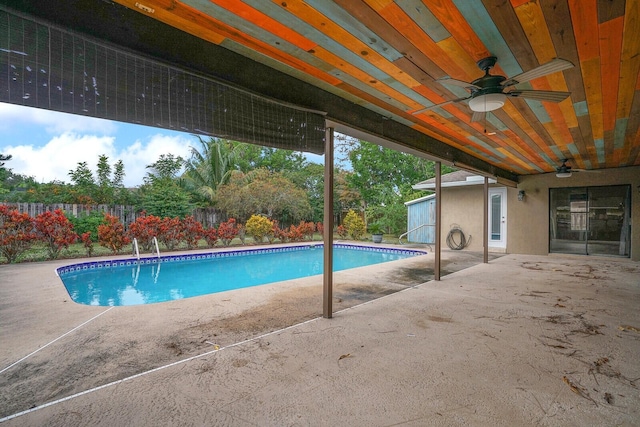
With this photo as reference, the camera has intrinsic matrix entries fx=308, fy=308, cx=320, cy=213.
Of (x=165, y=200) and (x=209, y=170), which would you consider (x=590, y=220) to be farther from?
(x=209, y=170)

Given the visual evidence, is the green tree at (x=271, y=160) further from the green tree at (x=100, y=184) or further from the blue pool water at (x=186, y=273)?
the blue pool water at (x=186, y=273)

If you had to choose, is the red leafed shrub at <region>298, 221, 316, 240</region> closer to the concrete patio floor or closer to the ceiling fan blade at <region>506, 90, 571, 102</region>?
the concrete patio floor

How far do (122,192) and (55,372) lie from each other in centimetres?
1126

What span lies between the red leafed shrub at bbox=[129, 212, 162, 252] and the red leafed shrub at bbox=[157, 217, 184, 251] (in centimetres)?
14

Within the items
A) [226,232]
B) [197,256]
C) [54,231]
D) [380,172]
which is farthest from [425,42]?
[380,172]

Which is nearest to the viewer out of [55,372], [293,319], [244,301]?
[55,372]

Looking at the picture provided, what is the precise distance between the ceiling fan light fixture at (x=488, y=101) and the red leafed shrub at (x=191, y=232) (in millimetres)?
9291

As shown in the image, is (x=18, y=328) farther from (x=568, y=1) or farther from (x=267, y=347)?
(x=568, y=1)

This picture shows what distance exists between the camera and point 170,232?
9.70m

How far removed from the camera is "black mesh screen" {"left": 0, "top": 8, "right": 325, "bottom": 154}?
1.53m

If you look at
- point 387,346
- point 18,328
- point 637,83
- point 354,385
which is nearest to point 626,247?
point 637,83

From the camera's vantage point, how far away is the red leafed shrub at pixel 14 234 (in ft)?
22.2

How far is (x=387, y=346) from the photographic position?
8.87 feet

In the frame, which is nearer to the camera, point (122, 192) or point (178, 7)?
point (178, 7)
